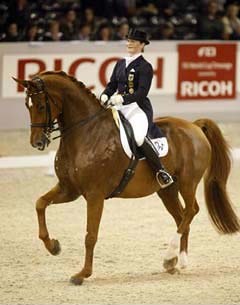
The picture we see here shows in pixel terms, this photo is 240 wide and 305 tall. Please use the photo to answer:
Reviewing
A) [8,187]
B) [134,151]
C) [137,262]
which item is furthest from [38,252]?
[8,187]

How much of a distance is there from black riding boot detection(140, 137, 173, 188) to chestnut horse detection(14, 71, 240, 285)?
0.07 meters

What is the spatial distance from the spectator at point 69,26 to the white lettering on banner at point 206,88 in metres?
2.00

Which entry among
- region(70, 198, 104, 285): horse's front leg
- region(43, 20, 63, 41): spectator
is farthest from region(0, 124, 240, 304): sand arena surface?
region(43, 20, 63, 41): spectator

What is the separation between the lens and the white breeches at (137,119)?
26.0ft

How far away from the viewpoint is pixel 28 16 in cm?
1541

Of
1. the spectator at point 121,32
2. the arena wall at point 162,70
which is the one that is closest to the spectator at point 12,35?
the arena wall at point 162,70

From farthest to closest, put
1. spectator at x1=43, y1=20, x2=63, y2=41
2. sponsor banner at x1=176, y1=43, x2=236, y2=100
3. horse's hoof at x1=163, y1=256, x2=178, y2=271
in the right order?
1. sponsor banner at x1=176, y1=43, x2=236, y2=100
2. spectator at x1=43, y1=20, x2=63, y2=41
3. horse's hoof at x1=163, y1=256, x2=178, y2=271

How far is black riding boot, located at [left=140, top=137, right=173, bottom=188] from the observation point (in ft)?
26.1

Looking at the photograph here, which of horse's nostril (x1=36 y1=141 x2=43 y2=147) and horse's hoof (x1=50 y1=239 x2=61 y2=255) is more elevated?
horse's nostril (x1=36 y1=141 x2=43 y2=147)

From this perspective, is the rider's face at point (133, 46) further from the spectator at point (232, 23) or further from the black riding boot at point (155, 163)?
the spectator at point (232, 23)

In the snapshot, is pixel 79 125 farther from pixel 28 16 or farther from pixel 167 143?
pixel 28 16

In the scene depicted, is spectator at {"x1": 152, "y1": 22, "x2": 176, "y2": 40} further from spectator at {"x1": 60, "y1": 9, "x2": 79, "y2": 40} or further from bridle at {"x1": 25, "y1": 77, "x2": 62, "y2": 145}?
bridle at {"x1": 25, "y1": 77, "x2": 62, "y2": 145}

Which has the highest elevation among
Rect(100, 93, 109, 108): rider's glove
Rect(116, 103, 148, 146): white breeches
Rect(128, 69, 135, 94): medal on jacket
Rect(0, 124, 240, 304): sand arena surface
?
Rect(128, 69, 135, 94): medal on jacket

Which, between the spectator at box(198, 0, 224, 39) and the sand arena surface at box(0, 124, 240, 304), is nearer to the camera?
the sand arena surface at box(0, 124, 240, 304)
